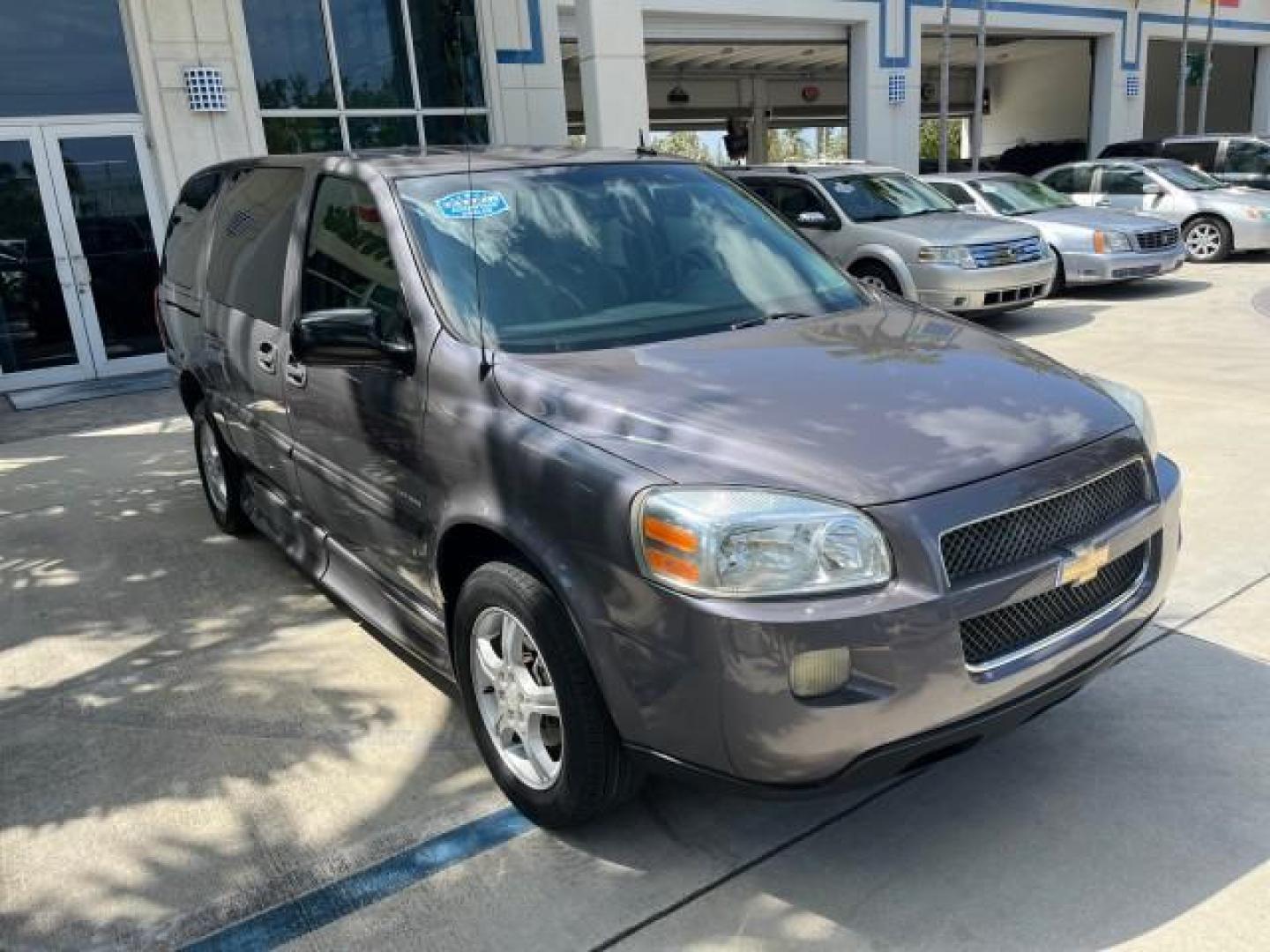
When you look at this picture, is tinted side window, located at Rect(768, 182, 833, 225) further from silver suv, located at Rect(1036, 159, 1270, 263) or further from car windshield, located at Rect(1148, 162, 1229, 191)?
car windshield, located at Rect(1148, 162, 1229, 191)

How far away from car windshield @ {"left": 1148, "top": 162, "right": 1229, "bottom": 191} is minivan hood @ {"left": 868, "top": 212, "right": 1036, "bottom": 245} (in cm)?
525

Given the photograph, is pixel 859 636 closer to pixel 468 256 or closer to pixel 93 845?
pixel 468 256

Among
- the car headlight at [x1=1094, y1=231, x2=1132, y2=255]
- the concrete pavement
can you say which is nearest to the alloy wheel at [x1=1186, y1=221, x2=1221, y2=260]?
the car headlight at [x1=1094, y1=231, x2=1132, y2=255]

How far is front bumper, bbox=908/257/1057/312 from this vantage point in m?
10.2

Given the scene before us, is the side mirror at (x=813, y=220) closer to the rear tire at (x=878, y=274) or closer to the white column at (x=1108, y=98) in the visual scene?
the rear tire at (x=878, y=274)

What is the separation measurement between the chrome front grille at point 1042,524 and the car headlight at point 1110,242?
33.8 ft

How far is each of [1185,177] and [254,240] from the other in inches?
578

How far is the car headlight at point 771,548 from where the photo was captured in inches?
89.6

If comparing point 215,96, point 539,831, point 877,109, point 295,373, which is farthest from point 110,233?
point 877,109

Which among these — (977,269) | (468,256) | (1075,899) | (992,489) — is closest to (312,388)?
(468,256)

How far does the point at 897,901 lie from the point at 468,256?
221cm

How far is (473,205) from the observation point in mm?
3424

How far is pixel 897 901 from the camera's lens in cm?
256

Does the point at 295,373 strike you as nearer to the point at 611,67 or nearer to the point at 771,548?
the point at 771,548
